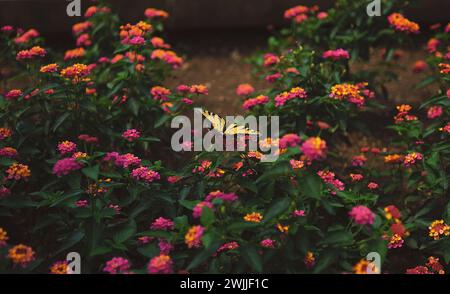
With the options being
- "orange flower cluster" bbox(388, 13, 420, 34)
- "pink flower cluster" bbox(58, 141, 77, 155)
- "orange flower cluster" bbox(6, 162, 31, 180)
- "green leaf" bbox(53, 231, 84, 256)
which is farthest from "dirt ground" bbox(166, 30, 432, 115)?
"green leaf" bbox(53, 231, 84, 256)

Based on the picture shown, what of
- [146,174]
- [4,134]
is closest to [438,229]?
[146,174]

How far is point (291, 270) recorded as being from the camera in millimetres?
1856

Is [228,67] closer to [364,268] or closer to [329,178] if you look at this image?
[329,178]

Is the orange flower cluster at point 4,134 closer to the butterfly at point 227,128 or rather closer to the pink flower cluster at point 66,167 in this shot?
the pink flower cluster at point 66,167

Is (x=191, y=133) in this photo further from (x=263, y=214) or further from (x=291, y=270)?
(x=291, y=270)

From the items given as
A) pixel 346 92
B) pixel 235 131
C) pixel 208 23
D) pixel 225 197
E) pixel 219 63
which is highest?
pixel 208 23

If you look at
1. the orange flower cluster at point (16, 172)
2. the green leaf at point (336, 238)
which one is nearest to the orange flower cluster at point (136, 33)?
the orange flower cluster at point (16, 172)

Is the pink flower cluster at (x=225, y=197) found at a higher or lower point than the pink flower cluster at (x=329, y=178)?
lower

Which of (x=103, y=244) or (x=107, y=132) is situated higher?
(x=107, y=132)
